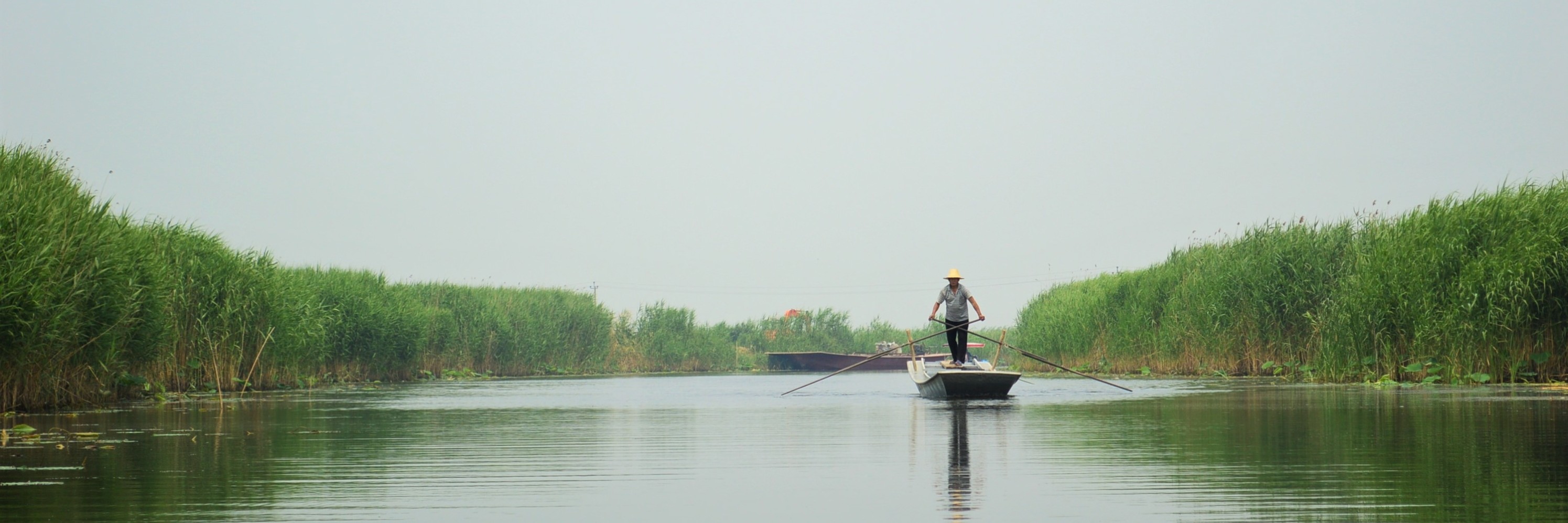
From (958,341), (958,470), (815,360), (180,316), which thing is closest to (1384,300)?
(958,341)

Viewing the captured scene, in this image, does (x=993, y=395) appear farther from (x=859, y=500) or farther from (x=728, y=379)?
(x=728, y=379)

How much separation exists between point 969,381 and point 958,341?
5.27ft

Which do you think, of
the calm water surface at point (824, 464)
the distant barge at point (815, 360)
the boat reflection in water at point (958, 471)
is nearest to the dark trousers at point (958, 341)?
the calm water surface at point (824, 464)

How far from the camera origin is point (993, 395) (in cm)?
2105

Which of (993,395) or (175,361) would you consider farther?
(175,361)

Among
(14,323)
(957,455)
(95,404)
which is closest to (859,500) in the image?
(957,455)

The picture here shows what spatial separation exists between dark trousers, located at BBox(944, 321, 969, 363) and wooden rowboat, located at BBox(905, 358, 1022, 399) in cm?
18

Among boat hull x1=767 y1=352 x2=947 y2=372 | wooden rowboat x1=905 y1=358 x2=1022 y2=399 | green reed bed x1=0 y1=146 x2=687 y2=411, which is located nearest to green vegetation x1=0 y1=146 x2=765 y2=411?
green reed bed x1=0 y1=146 x2=687 y2=411

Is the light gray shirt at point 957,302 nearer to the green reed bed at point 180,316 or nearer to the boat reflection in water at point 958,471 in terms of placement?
the boat reflection in water at point 958,471

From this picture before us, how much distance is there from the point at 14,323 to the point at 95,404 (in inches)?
149

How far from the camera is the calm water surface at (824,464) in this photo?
6.75 metres

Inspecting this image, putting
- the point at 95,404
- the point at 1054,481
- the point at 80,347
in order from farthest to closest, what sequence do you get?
the point at 95,404 < the point at 80,347 < the point at 1054,481

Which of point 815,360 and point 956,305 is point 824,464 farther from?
point 815,360

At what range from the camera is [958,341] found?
2189cm
